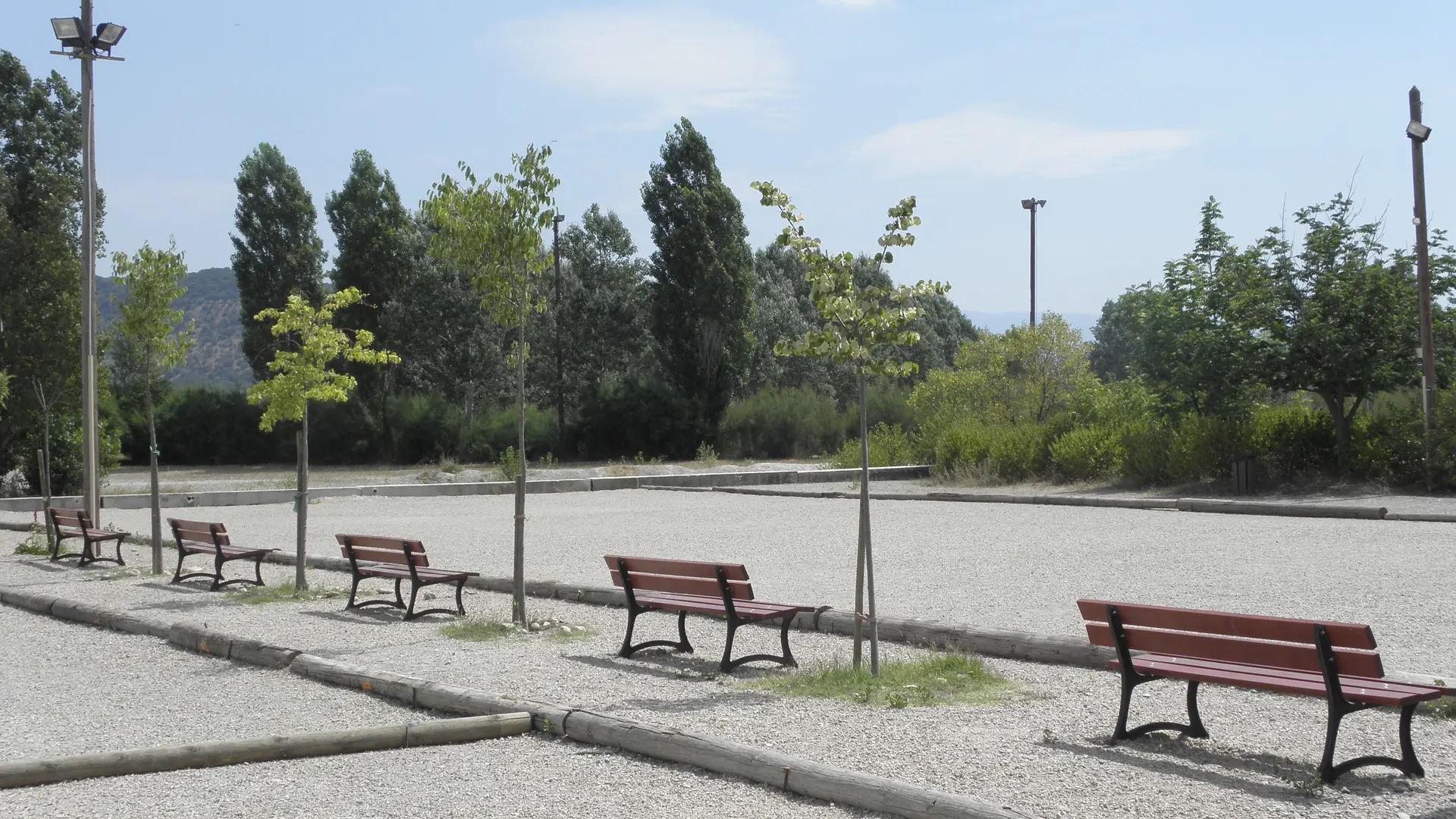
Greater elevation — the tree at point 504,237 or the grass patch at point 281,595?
the tree at point 504,237

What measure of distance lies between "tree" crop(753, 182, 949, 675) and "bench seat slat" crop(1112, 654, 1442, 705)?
1904 mm

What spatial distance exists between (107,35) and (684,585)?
12047 mm

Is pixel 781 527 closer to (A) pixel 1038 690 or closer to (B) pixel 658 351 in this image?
(A) pixel 1038 690

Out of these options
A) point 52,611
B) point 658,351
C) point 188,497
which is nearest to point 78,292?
point 188,497

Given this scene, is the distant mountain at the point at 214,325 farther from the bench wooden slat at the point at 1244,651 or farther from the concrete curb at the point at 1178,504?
the bench wooden slat at the point at 1244,651

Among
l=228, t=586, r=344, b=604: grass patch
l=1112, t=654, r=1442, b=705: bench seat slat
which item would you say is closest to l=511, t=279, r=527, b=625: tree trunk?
l=228, t=586, r=344, b=604: grass patch

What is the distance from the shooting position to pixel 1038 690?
6914 millimetres

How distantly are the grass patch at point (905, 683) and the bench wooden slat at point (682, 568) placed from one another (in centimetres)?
76

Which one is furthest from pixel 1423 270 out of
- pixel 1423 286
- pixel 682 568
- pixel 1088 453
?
pixel 682 568

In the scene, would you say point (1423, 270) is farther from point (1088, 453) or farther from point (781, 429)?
point (781, 429)

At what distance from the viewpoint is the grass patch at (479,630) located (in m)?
9.16

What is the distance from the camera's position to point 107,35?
15578 millimetres

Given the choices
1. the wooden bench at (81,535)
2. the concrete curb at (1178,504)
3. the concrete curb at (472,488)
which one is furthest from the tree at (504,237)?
the concrete curb at (472,488)

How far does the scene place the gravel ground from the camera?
4.84 m
